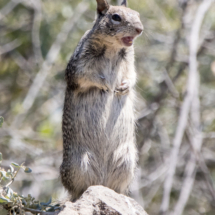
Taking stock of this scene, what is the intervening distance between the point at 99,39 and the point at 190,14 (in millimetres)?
3924

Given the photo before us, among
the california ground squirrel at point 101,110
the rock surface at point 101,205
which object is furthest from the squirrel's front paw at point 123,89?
the rock surface at point 101,205

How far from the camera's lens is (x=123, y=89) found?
197 inches

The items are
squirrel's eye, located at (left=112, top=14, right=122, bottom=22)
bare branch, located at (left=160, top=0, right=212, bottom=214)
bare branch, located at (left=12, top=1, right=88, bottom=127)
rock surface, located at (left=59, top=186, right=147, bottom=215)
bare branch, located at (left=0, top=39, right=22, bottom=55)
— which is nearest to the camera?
rock surface, located at (left=59, top=186, right=147, bottom=215)

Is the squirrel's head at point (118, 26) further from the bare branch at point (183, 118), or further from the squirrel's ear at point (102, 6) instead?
the bare branch at point (183, 118)

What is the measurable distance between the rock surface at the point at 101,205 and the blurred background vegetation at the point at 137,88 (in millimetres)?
3864

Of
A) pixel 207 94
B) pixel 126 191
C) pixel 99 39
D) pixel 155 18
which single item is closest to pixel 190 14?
pixel 155 18

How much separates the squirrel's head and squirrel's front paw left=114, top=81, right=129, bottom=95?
0.49m

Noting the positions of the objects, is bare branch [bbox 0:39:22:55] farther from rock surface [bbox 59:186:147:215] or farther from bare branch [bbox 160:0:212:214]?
rock surface [bbox 59:186:147:215]

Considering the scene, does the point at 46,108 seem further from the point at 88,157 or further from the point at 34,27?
the point at 88,157

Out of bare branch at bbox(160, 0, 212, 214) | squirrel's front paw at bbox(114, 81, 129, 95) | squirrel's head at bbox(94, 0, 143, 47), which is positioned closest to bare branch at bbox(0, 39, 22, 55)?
squirrel's head at bbox(94, 0, 143, 47)

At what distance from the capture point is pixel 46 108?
30.3ft

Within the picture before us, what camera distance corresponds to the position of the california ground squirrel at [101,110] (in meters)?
4.79

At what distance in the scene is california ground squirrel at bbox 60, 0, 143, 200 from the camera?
4793 mm

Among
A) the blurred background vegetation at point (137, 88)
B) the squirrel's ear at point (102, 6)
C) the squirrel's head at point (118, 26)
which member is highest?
the squirrel's ear at point (102, 6)
